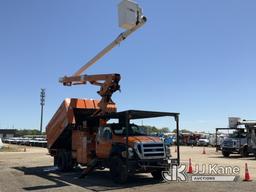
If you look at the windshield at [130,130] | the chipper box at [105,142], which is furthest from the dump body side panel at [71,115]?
the windshield at [130,130]

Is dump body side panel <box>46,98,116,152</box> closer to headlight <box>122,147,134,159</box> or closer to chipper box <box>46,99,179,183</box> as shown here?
chipper box <box>46,99,179,183</box>

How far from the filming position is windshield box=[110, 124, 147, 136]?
1722 cm

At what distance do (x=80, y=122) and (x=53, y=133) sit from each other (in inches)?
103

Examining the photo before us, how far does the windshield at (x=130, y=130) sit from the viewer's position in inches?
678

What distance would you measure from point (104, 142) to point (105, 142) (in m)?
0.11

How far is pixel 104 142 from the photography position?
1753 centimetres

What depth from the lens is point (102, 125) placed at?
1841cm

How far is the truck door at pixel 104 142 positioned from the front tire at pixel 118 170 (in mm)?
715

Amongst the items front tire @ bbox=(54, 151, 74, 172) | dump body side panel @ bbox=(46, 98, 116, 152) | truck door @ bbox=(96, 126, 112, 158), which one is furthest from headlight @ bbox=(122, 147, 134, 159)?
front tire @ bbox=(54, 151, 74, 172)

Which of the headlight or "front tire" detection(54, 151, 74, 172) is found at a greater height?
the headlight

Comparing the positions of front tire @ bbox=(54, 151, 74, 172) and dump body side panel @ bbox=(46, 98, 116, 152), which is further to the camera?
front tire @ bbox=(54, 151, 74, 172)

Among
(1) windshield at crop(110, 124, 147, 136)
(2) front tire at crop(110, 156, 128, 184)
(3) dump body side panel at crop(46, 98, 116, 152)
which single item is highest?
(3) dump body side panel at crop(46, 98, 116, 152)

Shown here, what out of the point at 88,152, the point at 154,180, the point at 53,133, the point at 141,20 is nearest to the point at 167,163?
the point at 154,180

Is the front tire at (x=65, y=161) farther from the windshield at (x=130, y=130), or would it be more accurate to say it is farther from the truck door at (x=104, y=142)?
the windshield at (x=130, y=130)
